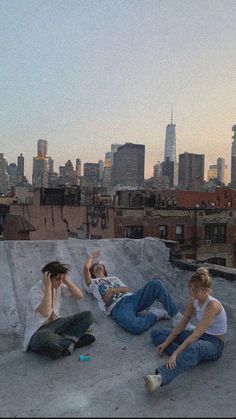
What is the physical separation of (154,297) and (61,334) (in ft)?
4.80

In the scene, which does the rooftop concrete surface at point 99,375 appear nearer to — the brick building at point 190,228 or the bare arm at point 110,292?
the bare arm at point 110,292

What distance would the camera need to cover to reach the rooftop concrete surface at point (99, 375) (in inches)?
125

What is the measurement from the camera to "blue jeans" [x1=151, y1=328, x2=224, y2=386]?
3.50 meters

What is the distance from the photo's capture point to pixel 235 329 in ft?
16.1

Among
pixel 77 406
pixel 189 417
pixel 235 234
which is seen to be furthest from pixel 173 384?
pixel 235 234

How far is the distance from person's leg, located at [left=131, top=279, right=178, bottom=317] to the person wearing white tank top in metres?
0.86

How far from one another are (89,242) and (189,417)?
16.6 ft

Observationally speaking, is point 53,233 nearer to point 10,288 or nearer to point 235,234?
point 235,234

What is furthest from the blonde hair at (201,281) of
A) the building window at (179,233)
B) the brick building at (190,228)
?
the building window at (179,233)

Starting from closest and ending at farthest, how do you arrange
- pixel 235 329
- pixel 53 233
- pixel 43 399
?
pixel 43 399, pixel 235 329, pixel 53 233

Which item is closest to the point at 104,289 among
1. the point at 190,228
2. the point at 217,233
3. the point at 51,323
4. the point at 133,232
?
the point at 51,323

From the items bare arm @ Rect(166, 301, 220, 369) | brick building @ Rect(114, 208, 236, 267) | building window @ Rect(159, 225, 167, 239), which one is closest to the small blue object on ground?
bare arm @ Rect(166, 301, 220, 369)

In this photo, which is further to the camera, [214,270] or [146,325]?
[214,270]

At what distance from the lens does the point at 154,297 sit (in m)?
5.21
